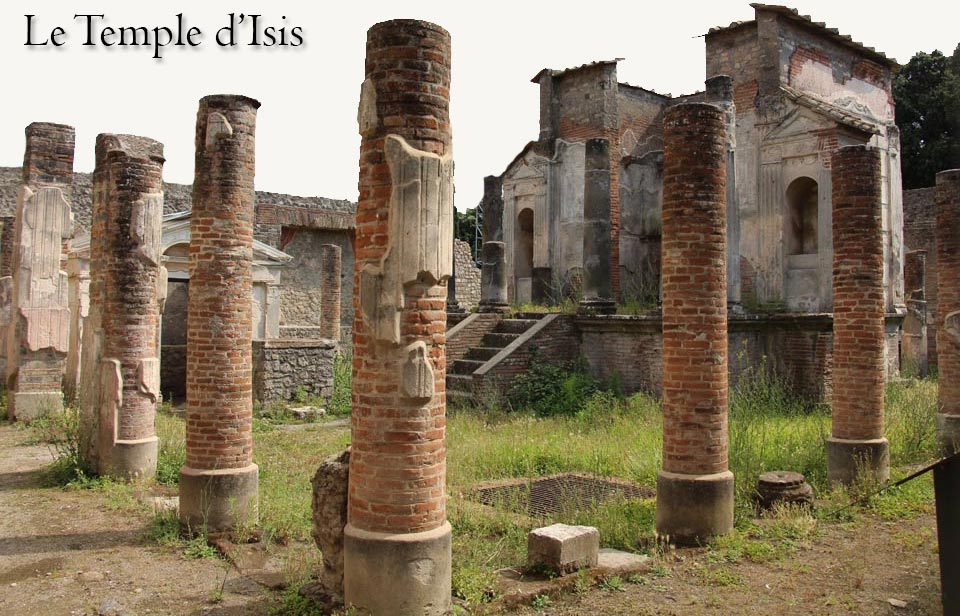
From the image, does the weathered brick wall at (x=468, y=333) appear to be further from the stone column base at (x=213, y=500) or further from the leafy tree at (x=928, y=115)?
the leafy tree at (x=928, y=115)

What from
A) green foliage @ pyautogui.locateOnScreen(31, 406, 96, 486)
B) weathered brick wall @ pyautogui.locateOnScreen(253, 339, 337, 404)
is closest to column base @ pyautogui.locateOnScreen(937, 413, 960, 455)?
green foliage @ pyautogui.locateOnScreen(31, 406, 96, 486)

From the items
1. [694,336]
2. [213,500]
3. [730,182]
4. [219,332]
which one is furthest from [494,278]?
[213,500]

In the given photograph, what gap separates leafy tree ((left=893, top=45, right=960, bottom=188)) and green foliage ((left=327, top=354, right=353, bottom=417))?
24.2 meters

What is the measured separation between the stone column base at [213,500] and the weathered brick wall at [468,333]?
955 centimetres

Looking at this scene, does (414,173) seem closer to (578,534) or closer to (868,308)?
(578,534)

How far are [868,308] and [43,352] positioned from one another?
13372mm

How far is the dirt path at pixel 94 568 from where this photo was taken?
5.90 meters

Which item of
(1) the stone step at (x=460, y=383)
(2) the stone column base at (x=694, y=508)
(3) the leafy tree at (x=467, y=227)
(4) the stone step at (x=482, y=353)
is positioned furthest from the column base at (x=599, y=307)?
(3) the leafy tree at (x=467, y=227)

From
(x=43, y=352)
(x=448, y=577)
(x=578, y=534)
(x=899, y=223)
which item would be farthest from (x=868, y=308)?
(x=43, y=352)

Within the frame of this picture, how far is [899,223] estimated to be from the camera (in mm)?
18781

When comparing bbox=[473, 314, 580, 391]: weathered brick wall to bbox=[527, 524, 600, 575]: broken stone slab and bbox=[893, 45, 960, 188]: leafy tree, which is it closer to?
bbox=[527, 524, 600, 575]: broken stone slab

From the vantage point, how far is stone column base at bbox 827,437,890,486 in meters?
9.33

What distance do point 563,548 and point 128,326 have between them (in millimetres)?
6294

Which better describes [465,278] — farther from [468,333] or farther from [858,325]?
[858,325]
